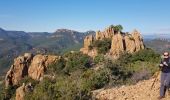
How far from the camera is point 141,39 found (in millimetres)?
77938

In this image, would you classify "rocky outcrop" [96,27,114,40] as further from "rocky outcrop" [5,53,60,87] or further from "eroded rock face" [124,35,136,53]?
"rocky outcrop" [5,53,60,87]

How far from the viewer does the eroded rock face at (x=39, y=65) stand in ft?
237

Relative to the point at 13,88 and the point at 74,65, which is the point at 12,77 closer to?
the point at 13,88

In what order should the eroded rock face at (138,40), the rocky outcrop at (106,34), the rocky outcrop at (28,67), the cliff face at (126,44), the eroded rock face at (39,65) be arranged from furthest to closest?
the rocky outcrop at (106,34) → the eroded rock face at (138,40) → the cliff face at (126,44) → the rocky outcrop at (28,67) → the eroded rock face at (39,65)

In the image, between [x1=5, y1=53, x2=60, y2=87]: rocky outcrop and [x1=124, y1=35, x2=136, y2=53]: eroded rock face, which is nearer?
[x1=5, y1=53, x2=60, y2=87]: rocky outcrop

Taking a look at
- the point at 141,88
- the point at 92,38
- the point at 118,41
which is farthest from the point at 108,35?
the point at 141,88

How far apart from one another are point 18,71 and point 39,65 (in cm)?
693

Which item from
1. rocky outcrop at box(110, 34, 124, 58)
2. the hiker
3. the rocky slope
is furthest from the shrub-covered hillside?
the hiker

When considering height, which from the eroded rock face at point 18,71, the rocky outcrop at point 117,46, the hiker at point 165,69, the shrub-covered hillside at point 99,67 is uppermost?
the hiker at point 165,69

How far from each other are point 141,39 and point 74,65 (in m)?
18.2

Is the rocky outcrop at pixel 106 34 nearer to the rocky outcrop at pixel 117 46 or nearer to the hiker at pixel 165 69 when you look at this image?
the rocky outcrop at pixel 117 46

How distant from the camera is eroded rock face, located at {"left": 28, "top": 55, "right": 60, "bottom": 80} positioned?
72.2 meters

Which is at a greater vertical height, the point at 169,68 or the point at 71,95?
the point at 169,68

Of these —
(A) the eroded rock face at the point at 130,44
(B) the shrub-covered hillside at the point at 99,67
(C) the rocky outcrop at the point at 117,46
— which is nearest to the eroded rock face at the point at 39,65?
(B) the shrub-covered hillside at the point at 99,67
